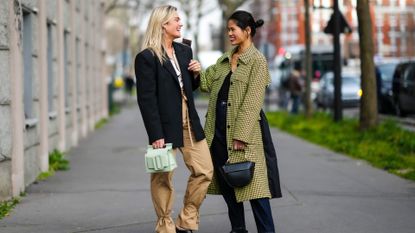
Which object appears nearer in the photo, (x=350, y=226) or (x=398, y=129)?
(x=350, y=226)

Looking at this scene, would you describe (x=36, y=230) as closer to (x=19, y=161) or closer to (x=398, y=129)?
(x=19, y=161)

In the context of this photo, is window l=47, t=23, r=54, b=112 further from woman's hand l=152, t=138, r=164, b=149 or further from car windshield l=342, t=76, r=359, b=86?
car windshield l=342, t=76, r=359, b=86

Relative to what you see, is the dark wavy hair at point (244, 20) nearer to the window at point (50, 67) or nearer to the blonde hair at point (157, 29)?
the blonde hair at point (157, 29)

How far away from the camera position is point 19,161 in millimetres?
10188

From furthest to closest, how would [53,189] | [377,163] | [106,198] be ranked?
1. [377,163]
2. [53,189]
3. [106,198]

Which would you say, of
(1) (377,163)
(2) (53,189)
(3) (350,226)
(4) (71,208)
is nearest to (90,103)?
(1) (377,163)

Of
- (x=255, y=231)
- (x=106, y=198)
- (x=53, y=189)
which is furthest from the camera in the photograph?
(x=53, y=189)

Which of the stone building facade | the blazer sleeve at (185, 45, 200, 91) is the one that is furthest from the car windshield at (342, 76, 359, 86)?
the blazer sleeve at (185, 45, 200, 91)

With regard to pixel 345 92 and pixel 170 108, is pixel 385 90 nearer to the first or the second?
pixel 345 92

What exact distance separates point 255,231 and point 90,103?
57.3 ft

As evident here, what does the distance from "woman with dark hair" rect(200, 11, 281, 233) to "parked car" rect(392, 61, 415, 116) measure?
18.4 metres

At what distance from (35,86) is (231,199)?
5845 millimetres

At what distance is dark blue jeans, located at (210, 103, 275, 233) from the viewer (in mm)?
6953

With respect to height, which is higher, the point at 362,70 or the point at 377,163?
the point at 362,70
